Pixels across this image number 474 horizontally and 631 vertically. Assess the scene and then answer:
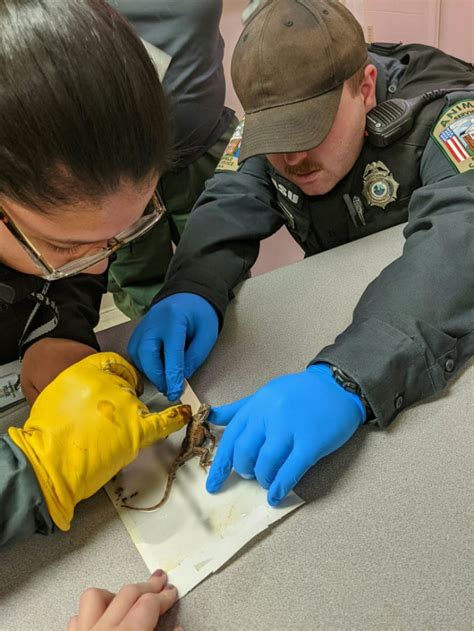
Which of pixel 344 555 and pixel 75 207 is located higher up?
pixel 75 207

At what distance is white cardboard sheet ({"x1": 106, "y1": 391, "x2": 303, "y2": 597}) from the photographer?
22.0 inches

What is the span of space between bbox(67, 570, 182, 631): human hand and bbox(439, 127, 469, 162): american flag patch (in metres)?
0.76

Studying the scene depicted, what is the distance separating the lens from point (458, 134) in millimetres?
916

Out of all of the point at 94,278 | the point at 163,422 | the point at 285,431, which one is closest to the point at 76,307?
the point at 94,278

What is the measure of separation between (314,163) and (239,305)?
289 mm

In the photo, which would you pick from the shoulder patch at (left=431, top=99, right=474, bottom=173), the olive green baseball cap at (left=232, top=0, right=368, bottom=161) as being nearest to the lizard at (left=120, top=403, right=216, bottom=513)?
the olive green baseball cap at (left=232, top=0, right=368, bottom=161)

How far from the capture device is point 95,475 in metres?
0.60

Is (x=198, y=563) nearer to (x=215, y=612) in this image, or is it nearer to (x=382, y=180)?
(x=215, y=612)

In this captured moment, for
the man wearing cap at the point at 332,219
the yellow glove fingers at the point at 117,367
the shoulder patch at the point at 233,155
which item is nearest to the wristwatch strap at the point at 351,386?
the man wearing cap at the point at 332,219

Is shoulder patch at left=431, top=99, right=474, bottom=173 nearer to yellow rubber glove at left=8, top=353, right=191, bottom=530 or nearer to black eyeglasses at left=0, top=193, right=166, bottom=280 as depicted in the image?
black eyeglasses at left=0, top=193, right=166, bottom=280

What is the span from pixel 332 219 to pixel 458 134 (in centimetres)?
30

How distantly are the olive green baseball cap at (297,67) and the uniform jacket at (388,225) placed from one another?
173 mm

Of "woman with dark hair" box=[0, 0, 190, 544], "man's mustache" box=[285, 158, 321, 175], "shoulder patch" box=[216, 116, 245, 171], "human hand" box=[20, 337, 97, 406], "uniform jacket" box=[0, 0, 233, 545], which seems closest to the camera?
"woman with dark hair" box=[0, 0, 190, 544]

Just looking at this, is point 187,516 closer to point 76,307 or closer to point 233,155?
point 76,307
